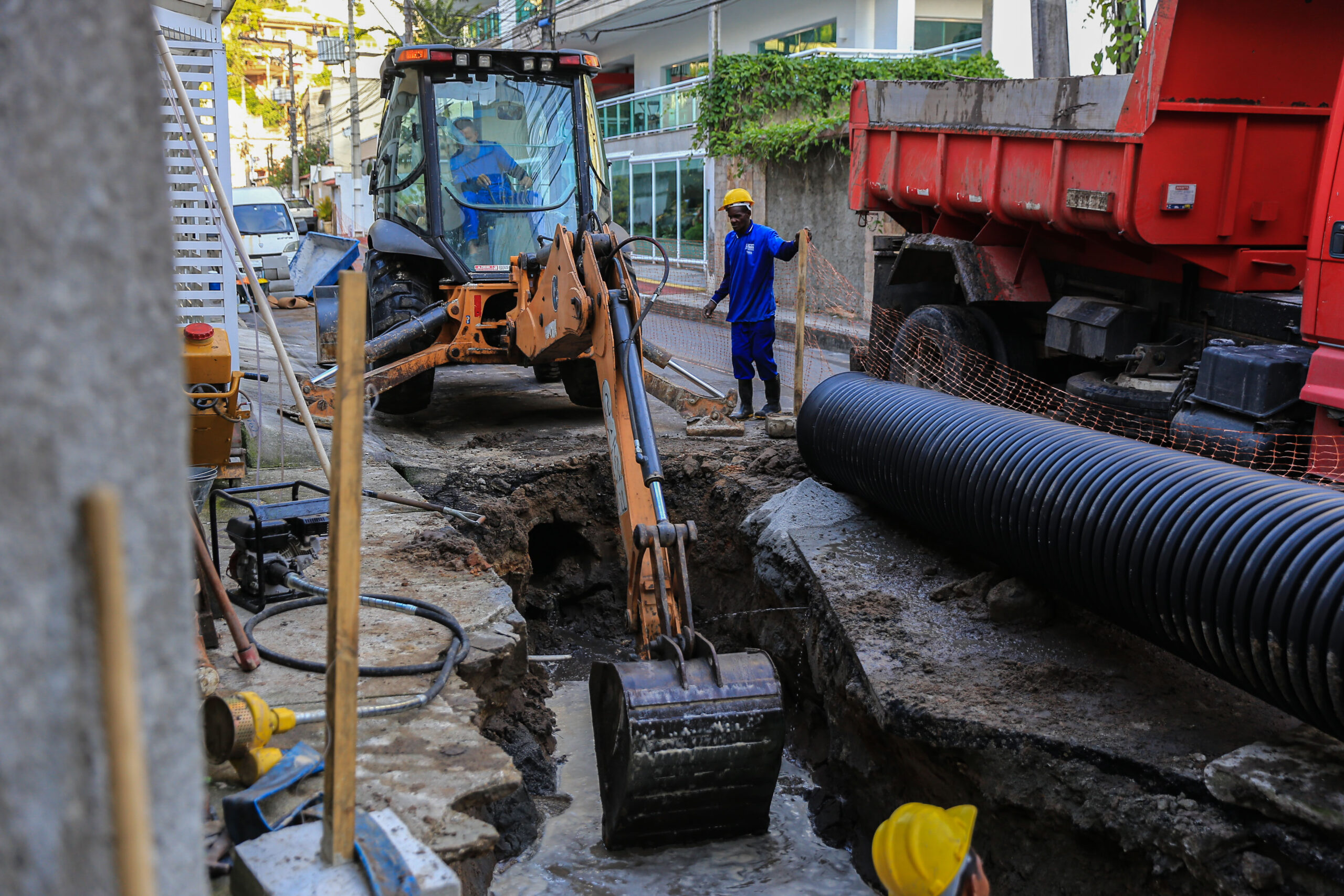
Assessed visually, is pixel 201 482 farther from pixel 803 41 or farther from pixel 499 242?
pixel 803 41

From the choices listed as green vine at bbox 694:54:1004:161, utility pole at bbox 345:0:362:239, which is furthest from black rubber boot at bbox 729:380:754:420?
utility pole at bbox 345:0:362:239

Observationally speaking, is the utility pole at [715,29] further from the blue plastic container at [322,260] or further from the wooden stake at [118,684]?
the wooden stake at [118,684]

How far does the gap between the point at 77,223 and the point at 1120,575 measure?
370cm

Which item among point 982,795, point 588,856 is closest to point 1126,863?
point 982,795

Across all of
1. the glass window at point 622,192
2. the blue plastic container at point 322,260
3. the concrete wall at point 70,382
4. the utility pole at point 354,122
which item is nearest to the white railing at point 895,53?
the glass window at point 622,192

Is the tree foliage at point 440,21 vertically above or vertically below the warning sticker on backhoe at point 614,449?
above

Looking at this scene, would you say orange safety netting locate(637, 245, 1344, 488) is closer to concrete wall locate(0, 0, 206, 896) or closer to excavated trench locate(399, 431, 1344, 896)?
excavated trench locate(399, 431, 1344, 896)

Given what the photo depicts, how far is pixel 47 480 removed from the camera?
1019 mm

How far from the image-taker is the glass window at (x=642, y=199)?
925 inches

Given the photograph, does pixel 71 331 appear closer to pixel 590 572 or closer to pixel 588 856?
pixel 588 856

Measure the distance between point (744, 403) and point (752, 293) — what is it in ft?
2.93

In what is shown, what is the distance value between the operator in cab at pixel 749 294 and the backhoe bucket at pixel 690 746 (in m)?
5.07

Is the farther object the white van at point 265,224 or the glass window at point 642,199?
the glass window at point 642,199

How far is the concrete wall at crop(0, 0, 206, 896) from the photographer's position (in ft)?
3.27
